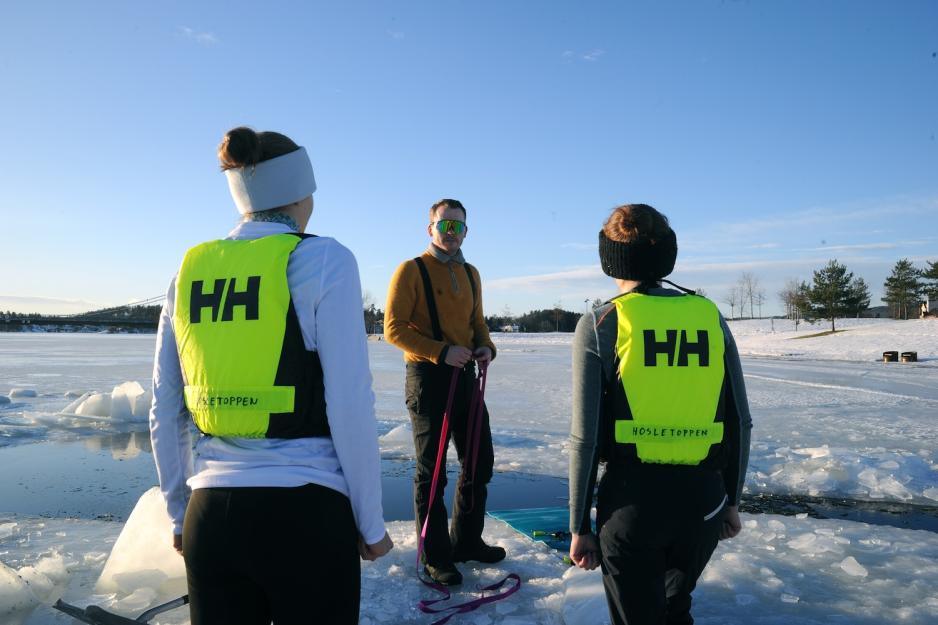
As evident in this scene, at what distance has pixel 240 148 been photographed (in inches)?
66.6

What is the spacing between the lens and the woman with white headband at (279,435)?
1.42 m

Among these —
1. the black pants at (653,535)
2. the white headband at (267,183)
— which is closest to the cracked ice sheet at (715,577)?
the black pants at (653,535)

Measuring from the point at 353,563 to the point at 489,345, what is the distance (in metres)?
2.33

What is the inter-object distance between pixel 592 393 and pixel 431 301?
5.78 feet

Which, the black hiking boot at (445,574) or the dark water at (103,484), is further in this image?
the dark water at (103,484)

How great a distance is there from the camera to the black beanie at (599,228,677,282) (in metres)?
1.94

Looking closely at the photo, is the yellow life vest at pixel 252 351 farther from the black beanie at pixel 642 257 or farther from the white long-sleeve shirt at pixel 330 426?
the black beanie at pixel 642 257

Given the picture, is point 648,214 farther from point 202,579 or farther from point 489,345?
point 489,345

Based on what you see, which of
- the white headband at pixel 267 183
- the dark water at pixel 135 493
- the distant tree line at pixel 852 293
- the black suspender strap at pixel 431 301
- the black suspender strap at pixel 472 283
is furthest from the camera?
the distant tree line at pixel 852 293

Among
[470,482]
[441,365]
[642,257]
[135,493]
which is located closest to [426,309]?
[441,365]

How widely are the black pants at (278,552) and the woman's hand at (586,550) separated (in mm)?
740

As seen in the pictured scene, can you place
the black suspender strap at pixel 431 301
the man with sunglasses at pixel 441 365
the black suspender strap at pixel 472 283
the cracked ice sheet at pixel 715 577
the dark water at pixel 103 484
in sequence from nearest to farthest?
the cracked ice sheet at pixel 715 577 < the man with sunglasses at pixel 441 365 < the black suspender strap at pixel 431 301 < the black suspender strap at pixel 472 283 < the dark water at pixel 103 484

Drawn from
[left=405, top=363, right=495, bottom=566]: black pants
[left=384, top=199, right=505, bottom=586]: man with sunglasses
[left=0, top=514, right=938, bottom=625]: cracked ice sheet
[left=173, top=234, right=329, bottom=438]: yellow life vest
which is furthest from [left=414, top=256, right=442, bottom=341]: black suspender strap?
[left=173, top=234, right=329, bottom=438]: yellow life vest

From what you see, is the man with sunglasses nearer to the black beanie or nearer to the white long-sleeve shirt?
the black beanie
